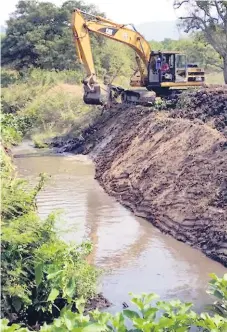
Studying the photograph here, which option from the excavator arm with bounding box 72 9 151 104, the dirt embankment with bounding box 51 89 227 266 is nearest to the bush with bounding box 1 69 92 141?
the excavator arm with bounding box 72 9 151 104

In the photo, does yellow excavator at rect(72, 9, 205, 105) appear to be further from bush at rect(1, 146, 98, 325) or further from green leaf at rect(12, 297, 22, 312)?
green leaf at rect(12, 297, 22, 312)

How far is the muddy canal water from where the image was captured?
10.1m

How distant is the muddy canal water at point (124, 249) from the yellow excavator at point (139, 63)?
4.54 m

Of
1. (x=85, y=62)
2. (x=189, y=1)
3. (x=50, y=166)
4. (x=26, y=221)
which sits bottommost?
(x=50, y=166)

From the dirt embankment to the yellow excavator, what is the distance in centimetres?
139

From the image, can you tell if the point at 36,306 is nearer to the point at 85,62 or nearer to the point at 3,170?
the point at 3,170

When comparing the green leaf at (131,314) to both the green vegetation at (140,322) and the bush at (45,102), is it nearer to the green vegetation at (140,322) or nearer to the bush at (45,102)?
the green vegetation at (140,322)

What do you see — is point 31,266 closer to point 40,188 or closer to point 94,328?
point 40,188

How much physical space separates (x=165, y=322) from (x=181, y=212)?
31.6ft

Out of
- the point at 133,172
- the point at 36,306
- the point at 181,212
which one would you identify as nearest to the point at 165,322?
the point at 36,306

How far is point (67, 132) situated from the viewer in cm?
2719

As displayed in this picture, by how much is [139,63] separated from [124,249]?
12437 mm

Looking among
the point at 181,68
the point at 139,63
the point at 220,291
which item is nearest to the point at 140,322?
the point at 220,291

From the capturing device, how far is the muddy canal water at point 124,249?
10.1 meters
